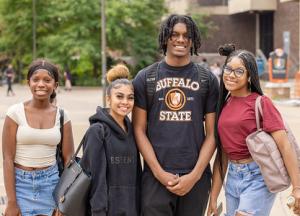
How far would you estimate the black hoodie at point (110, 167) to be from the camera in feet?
13.1

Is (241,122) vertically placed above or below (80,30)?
below

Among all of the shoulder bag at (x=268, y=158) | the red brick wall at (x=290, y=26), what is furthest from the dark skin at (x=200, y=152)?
the red brick wall at (x=290, y=26)

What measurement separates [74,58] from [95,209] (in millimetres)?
32325

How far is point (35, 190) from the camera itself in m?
4.04

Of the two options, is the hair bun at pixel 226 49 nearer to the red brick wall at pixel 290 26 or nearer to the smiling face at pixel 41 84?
the smiling face at pixel 41 84

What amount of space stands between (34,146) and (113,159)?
0.53 metres

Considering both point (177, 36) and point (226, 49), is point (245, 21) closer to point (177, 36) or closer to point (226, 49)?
point (226, 49)

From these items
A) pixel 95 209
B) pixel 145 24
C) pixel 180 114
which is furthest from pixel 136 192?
pixel 145 24

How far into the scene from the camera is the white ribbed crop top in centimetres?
393

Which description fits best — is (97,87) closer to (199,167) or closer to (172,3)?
(172,3)

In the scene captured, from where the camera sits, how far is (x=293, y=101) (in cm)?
2125

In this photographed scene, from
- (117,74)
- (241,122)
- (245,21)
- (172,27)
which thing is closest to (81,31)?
(245,21)

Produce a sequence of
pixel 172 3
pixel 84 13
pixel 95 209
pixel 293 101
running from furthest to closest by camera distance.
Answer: pixel 172 3 < pixel 84 13 < pixel 293 101 < pixel 95 209

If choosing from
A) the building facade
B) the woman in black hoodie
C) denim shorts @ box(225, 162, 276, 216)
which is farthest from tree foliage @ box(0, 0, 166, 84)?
denim shorts @ box(225, 162, 276, 216)
